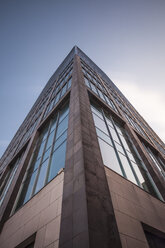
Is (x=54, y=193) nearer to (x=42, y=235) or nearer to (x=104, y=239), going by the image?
(x=42, y=235)

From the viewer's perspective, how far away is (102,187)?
16.0 ft

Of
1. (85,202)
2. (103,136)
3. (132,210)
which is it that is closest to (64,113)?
(103,136)

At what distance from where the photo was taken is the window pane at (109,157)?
789 cm

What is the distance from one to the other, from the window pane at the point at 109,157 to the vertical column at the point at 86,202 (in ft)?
5.61

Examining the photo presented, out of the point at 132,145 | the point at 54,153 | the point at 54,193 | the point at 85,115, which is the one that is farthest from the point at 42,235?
the point at 132,145

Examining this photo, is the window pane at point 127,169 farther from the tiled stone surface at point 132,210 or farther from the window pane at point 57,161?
the window pane at point 57,161

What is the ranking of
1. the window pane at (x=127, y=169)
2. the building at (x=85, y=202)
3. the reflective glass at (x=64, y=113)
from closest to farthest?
the building at (x=85, y=202) → the window pane at (x=127, y=169) → the reflective glass at (x=64, y=113)

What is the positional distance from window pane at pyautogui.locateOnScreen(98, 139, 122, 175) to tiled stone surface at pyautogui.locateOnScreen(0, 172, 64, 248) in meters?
2.72

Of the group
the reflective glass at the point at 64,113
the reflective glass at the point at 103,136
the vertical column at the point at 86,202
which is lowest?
the vertical column at the point at 86,202

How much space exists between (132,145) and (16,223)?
962 cm

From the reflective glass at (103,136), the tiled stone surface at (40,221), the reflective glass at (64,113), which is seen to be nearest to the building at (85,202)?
the tiled stone surface at (40,221)

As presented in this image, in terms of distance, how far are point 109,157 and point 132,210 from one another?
3044mm

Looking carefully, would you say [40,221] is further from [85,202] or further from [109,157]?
[109,157]

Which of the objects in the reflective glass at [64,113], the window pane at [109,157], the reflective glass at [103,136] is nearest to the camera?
the window pane at [109,157]
